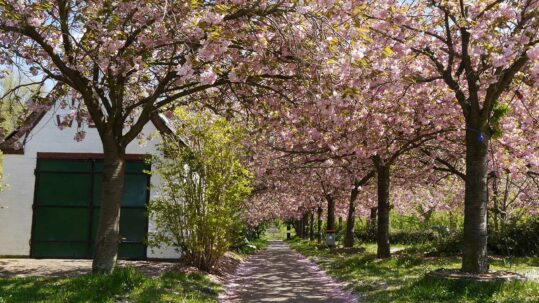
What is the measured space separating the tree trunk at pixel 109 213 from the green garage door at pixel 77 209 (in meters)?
7.13

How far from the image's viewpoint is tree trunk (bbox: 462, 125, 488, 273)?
9.26 metres

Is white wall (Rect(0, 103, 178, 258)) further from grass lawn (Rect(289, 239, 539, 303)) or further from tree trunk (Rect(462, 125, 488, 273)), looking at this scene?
tree trunk (Rect(462, 125, 488, 273))

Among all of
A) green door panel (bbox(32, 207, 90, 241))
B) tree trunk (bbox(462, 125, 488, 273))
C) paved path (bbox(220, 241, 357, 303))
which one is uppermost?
tree trunk (bbox(462, 125, 488, 273))

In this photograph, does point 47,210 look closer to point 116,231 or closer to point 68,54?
point 116,231

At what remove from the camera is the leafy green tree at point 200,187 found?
43.3 ft

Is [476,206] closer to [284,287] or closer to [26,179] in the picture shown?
[284,287]

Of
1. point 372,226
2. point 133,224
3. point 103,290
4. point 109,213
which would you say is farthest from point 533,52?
point 372,226

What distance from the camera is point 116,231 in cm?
952

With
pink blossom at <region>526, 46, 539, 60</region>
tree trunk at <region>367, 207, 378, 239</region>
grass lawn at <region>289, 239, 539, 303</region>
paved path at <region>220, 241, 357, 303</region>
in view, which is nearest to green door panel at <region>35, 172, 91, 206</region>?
paved path at <region>220, 241, 357, 303</region>

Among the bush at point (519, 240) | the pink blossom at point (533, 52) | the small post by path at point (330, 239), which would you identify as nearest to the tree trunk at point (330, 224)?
the small post by path at point (330, 239)

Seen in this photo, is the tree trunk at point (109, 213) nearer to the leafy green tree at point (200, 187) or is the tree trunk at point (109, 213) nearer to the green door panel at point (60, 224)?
the leafy green tree at point (200, 187)

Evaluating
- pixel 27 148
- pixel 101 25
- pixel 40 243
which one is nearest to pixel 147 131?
pixel 27 148

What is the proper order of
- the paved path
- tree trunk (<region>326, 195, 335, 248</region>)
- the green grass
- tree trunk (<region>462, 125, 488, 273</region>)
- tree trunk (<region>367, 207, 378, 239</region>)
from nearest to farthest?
the green grass < tree trunk (<region>462, 125, 488, 273</region>) < the paved path < tree trunk (<region>326, 195, 335, 248</region>) < tree trunk (<region>367, 207, 378, 239</region>)

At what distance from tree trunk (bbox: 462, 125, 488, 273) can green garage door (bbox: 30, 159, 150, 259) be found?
1075cm
